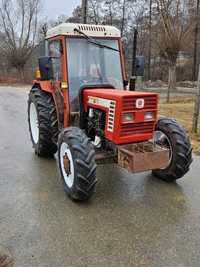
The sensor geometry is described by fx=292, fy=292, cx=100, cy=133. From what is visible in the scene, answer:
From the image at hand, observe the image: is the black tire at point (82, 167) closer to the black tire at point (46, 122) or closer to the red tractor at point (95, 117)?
the red tractor at point (95, 117)

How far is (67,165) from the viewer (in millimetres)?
3623

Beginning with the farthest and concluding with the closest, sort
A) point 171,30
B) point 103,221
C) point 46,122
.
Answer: point 171,30 < point 46,122 < point 103,221

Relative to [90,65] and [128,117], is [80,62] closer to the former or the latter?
[90,65]

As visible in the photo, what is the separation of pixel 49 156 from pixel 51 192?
147 cm

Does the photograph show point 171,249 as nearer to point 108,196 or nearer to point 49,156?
point 108,196

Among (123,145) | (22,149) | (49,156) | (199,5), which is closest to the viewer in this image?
(123,145)

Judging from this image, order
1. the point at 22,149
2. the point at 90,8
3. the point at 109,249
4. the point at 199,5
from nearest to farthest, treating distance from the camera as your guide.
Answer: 1. the point at 109,249
2. the point at 22,149
3. the point at 199,5
4. the point at 90,8

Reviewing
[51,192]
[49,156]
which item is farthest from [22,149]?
[51,192]

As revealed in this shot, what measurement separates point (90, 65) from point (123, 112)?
1.16 meters

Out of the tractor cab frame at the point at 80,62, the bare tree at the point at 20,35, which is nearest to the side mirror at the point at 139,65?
the tractor cab frame at the point at 80,62

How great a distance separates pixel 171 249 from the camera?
2.65 m

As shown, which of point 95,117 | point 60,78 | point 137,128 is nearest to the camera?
point 137,128

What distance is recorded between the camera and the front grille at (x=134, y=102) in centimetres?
336

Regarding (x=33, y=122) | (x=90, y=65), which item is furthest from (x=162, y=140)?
(x=33, y=122)
